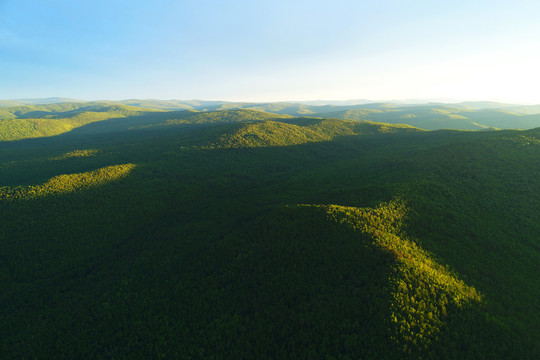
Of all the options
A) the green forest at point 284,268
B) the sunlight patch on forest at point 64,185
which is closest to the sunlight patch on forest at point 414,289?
the green forest at point 284,268

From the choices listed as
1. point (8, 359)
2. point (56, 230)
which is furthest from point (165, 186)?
point (8, 359)

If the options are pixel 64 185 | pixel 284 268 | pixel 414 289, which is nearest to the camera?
pixel 414 289

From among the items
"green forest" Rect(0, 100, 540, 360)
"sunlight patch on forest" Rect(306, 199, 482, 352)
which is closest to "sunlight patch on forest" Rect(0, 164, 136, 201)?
"green forest" Rect(0, 100, 540, 360)

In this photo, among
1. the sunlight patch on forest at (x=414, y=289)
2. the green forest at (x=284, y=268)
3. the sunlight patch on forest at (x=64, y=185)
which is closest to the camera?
the sunlight patch on forest at (x=414, y=289)

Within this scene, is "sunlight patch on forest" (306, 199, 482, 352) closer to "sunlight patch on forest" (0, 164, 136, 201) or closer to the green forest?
the green forest

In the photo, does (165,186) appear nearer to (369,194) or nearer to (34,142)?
(369,194)

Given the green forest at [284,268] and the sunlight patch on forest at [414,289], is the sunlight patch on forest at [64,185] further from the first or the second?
the sunlight patch on forest at [414,289]

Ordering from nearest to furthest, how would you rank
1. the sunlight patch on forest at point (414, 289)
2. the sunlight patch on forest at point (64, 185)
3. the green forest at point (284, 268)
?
the sunlight patch on forest at point (414, 289)
the green forest at point (284, 268)
the sunlight patch on forest at point (64, 185)

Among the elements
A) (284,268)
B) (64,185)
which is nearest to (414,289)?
(284,268)

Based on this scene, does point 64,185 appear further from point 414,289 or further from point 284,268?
point 414,289
